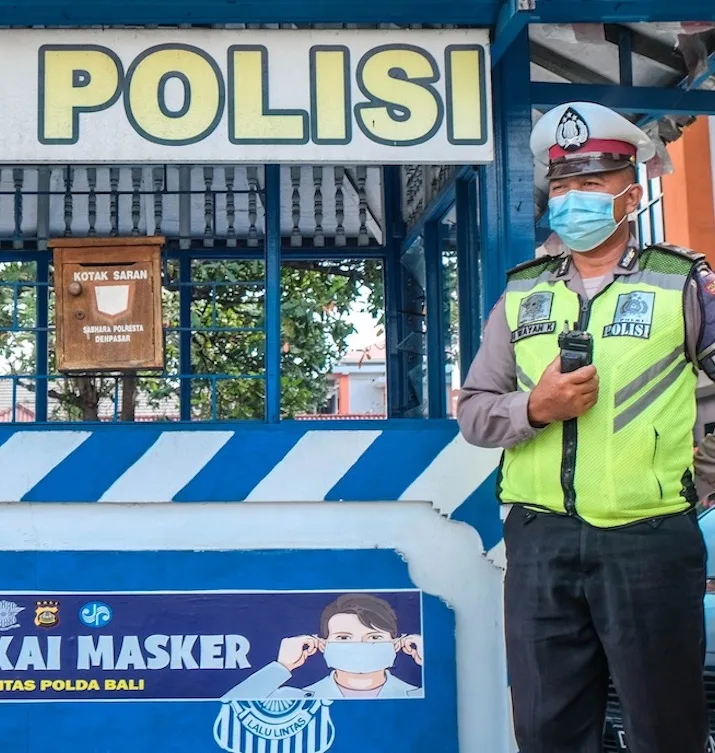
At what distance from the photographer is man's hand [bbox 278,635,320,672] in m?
3.15

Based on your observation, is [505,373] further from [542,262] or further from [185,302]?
[185,302]

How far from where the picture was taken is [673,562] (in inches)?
87.1

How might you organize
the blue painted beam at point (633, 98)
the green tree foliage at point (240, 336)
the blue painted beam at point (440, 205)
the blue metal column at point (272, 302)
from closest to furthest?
the blue metal column at point (272, 302) → the blue painted beam at point (633, 98) → the blue painted beam at point (440, 205) → the green tree foliage at point (240, 336)

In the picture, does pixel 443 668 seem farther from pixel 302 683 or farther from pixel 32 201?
pixel 32 201

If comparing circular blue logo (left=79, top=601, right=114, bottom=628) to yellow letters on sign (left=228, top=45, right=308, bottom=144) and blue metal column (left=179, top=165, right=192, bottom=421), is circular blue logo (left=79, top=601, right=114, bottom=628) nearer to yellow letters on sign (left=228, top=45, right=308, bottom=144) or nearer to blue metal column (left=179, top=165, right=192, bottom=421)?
yellow letters on sign (left=228, top=45, right=308, bottom=144)

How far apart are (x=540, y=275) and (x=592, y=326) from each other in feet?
0.93

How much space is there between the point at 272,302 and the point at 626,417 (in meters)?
1.43

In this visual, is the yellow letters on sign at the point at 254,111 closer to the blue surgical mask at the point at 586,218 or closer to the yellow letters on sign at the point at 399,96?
the yellow letters on sign at the point at 399,96

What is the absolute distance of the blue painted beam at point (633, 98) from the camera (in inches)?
140

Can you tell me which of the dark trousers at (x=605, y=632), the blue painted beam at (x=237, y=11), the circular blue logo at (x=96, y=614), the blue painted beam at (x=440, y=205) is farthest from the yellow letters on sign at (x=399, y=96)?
the circular blue logo at (x=96, y=614)

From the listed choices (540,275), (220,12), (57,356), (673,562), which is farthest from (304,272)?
(673,562)

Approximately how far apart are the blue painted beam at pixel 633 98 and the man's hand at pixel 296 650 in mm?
2093

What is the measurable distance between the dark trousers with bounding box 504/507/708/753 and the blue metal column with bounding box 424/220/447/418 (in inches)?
95.1

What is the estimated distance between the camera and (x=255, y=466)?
3199 millimetres
